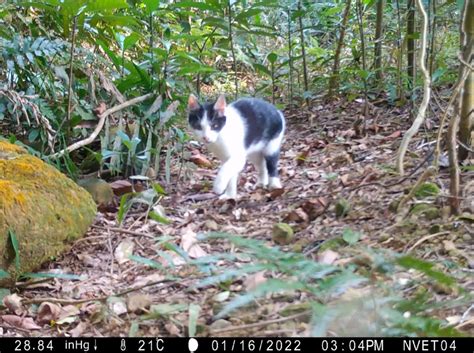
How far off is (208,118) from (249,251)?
2.16 m

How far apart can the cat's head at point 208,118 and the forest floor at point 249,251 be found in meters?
0.47

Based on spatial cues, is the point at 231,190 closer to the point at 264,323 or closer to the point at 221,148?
the point at 221,148

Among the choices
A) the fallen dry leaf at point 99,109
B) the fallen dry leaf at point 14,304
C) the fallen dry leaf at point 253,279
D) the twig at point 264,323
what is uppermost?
the fallen dry leaf at point 99,109

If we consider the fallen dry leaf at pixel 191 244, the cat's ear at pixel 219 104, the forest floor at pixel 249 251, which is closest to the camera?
the forest floor at pixel 249 251

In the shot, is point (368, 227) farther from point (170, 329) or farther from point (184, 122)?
point (184, 122)

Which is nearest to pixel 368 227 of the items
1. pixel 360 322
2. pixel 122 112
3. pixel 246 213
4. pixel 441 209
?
pixel 441 209

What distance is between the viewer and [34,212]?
3.17 metres

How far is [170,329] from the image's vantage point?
220 centimetres

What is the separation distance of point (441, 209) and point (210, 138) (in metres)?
2.13

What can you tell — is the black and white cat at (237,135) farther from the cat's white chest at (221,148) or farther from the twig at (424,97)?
the twig at (424,97)

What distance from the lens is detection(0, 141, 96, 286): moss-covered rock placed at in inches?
118

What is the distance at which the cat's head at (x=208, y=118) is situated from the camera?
15.2 feet

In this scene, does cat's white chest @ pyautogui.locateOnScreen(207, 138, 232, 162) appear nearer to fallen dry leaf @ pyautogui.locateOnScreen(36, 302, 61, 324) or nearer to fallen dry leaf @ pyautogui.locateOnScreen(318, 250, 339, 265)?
fallen dry leaf @ pyautogui.locateOnScreen(318, 250, 339, 265)

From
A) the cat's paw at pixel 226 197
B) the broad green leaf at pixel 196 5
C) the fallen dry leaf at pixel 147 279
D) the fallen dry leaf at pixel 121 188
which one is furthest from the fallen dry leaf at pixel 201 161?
the fallen dry leaf at pixel 147 279
